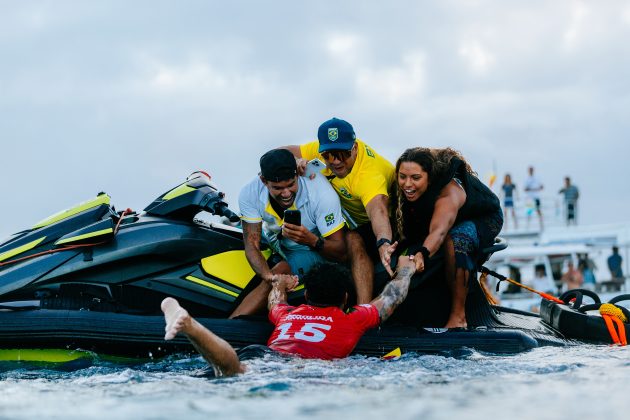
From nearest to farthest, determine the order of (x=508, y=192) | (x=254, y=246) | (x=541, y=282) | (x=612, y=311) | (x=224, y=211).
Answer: (x=254, y=246), (x=224, y=211), (x=612, y=311), (x=541, y=282), (x=508, y=192)

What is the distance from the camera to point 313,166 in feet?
21.5

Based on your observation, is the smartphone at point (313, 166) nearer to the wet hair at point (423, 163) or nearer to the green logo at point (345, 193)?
the green logo at point (345, 193)

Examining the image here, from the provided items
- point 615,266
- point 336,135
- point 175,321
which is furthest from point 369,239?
point 615,266

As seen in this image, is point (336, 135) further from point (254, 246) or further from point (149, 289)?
point (149, 289)

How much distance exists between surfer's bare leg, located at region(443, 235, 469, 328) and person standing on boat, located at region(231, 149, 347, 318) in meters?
0.79

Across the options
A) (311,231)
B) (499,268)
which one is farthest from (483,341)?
(499,268)

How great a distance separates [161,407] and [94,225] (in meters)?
2.84

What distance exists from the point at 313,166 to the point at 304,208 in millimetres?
401

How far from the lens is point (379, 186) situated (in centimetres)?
629

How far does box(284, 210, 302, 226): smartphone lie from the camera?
609 cm

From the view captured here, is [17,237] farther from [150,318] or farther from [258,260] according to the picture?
[258,260]

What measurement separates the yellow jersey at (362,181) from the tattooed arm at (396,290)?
538 millimetres

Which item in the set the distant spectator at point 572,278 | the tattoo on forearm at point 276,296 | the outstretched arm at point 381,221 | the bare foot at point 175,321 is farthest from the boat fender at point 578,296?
the distant spectator at point 572,278

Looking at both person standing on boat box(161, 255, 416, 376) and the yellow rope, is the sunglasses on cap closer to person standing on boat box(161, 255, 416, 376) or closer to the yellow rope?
person standing on boat box(161, 255, 416, 376)
